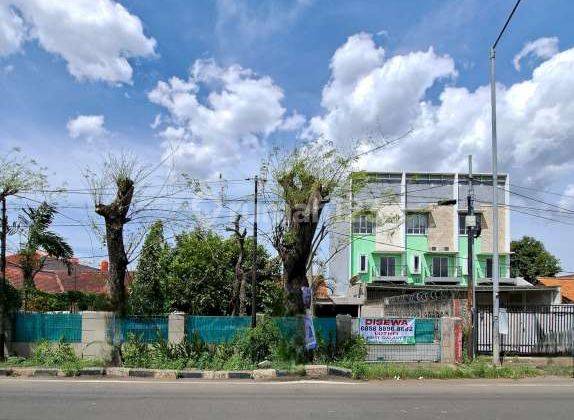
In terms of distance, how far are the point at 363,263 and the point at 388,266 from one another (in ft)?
7.52

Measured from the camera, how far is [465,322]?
2114 cm

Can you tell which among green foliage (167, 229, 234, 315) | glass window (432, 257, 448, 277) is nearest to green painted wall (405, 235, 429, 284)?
glass window (432, 257, 448, 277)

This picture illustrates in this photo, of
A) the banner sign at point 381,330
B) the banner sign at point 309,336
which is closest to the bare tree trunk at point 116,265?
the banner sign at point 309,336

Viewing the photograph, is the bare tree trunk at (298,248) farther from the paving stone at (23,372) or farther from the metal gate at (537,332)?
the metal gate at (537,332)

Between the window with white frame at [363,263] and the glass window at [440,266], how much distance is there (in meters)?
6.21

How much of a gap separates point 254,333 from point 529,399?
808 centimetres

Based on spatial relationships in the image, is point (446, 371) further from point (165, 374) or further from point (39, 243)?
point (39, 243)

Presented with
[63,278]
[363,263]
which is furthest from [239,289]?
[363,263]

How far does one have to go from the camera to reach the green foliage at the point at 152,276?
83.1 ft

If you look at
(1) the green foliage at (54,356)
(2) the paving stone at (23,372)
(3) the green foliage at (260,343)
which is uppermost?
(3) the green foliage at (260,343)

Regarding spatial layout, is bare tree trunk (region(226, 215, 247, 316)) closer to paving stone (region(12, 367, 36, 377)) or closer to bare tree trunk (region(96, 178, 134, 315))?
bare tree trunk (region(96, 178, 134, 315))

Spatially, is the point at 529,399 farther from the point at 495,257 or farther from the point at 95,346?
the point at 95,346

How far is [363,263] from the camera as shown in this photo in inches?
2205

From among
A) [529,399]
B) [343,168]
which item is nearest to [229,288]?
[343,168]
